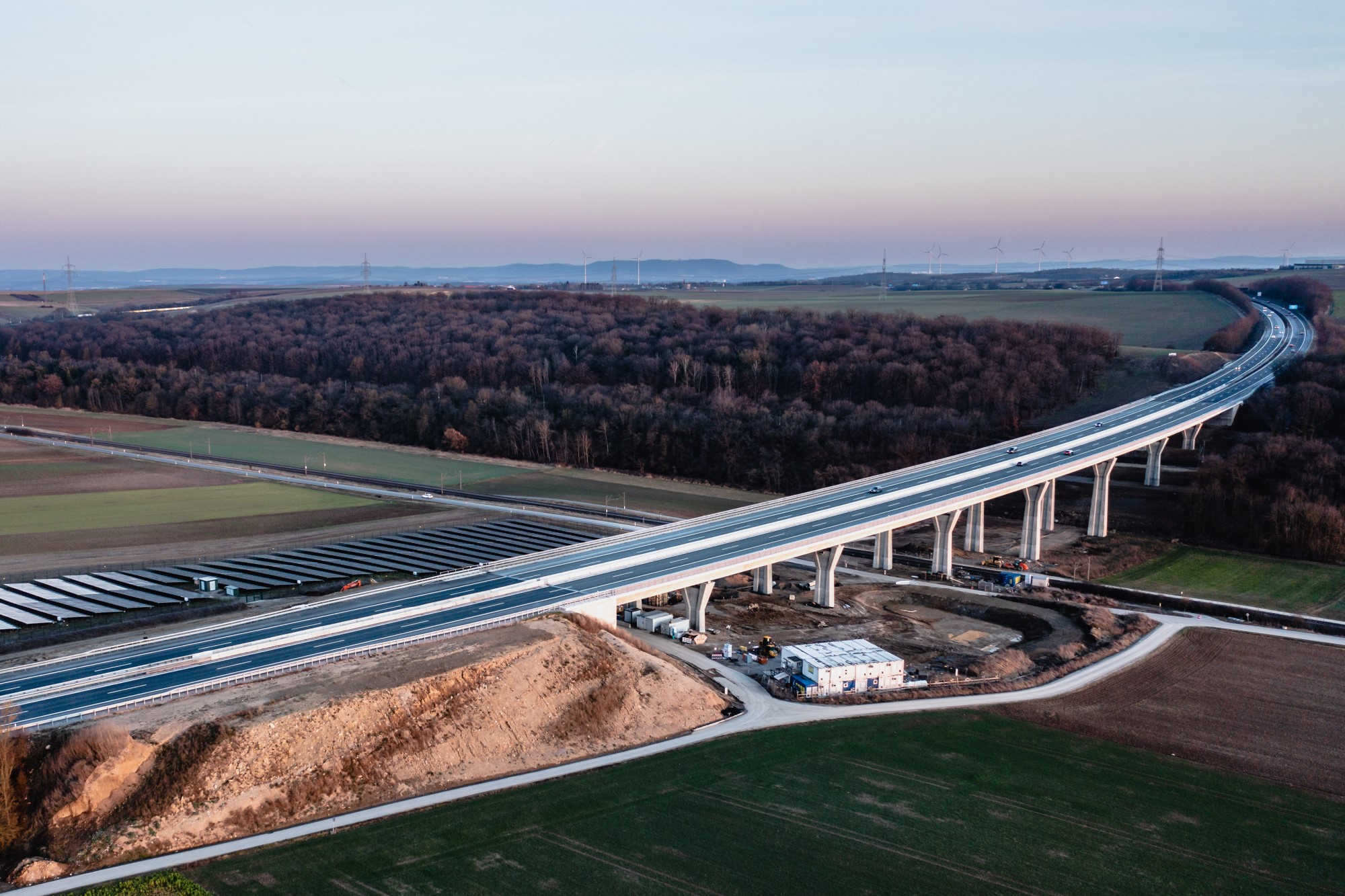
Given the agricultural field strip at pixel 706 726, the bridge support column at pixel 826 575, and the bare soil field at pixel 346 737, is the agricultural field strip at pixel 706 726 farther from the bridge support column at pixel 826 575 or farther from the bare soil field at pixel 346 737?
the bridge support column at pixel 826 575

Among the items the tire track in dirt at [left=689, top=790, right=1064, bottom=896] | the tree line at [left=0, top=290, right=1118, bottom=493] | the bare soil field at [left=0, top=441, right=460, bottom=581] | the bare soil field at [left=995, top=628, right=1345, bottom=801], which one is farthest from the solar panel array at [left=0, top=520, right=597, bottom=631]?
the tree line at [left=0, top=290, right=1118, bottom=493]

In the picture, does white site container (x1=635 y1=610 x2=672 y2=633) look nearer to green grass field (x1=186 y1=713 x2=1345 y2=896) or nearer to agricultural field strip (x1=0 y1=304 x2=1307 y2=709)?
agricultural field strip (x1=0 y1=304 x2=1307 y2=709)

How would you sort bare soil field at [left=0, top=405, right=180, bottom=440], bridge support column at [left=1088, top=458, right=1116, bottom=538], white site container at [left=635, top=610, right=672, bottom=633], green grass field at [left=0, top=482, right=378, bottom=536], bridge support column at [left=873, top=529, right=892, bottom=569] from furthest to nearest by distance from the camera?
bare soil field at [left=0, top=405, right=180, bottom=440] < bridge support column at [left=1088, top=458, right=1116, bottom=538] < green grass field at [left=0, top=482, right=378, bottom=536] < bridge support column at [left=873, top=529, right=892, bottom=569] < white site container at [left=635, top=610, right=672, bottom=633]

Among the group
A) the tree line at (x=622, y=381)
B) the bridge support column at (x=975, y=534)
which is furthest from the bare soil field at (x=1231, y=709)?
the tree line at (x=622, y=381)

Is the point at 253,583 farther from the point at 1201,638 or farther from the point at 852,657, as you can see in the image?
the point at 1201,638

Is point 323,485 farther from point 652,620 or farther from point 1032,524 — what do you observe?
point 1032,524
